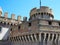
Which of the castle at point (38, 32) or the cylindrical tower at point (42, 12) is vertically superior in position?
the cylindrical tower at point (42, 12)

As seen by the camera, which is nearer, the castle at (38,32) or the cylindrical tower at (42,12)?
the castle at (38,32)

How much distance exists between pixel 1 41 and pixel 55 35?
336 inches

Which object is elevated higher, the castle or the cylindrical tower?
the cylindrical tower

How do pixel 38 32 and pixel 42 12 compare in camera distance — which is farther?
pixel 42 12

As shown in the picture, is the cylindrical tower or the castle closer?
the castle

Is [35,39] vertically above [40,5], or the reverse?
[40,5]

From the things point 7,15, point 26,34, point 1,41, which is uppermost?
point 7,15

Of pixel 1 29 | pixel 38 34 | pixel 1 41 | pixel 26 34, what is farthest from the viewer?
pixel 1 29

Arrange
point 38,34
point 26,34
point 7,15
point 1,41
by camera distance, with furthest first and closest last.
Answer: point 7,15 → point 1,41 → point 26,34 → point 38,34

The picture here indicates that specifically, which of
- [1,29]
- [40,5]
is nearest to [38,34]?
[40,5]

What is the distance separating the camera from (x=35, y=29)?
16.0 m

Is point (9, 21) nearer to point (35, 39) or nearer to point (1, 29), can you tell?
point (1, 29)

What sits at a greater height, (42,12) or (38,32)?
(42,12)

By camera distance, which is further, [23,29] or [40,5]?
[40,5]
